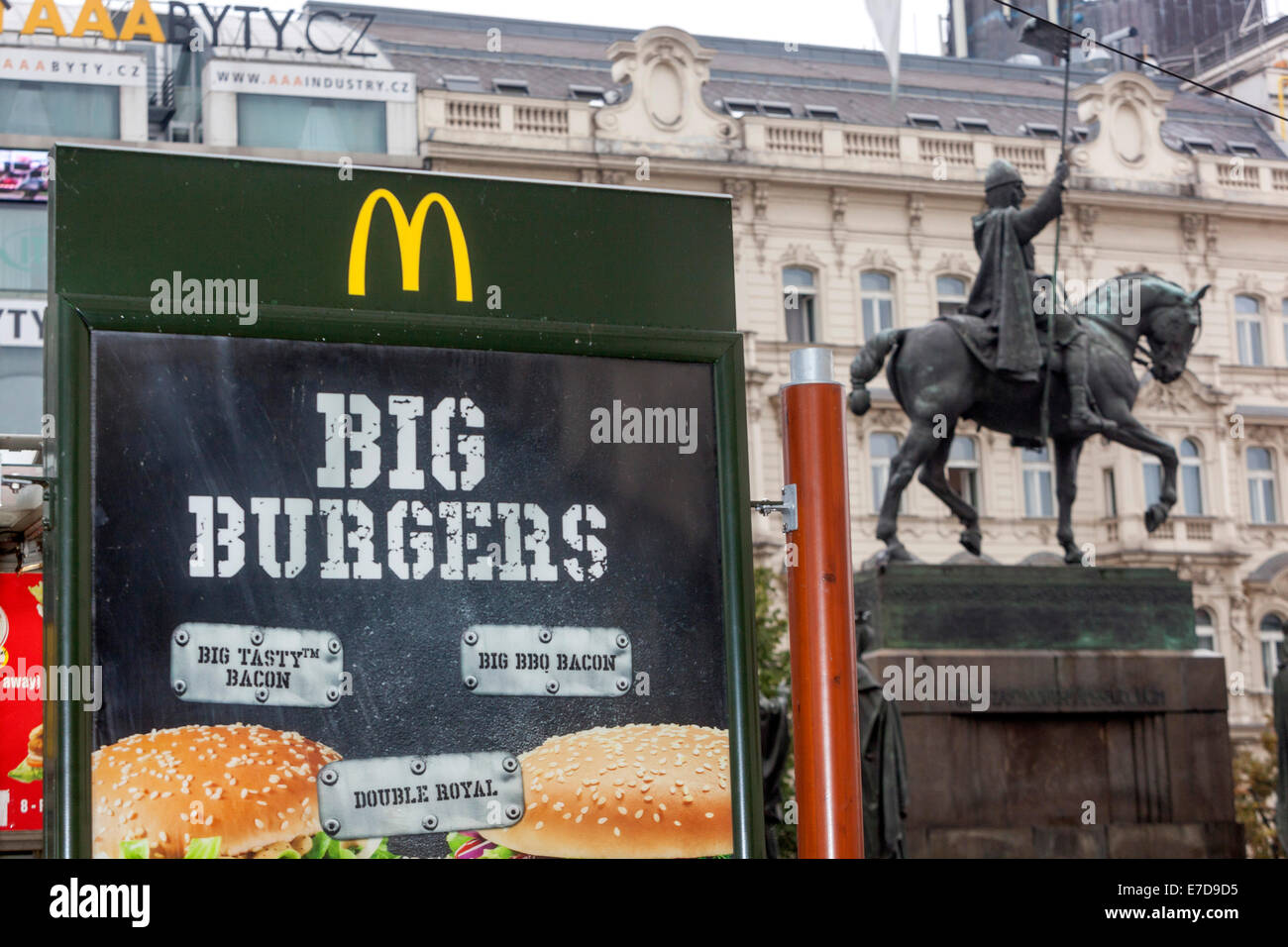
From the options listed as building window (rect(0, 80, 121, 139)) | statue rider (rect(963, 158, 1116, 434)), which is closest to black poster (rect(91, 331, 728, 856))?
statue rider (rect(963, 158, 1116, 434))

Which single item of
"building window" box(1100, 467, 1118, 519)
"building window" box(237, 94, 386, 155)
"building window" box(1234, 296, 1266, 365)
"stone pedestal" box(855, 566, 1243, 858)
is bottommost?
"stone pedestal" box(855, 566, 1243, 858)

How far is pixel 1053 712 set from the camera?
14.4 metres

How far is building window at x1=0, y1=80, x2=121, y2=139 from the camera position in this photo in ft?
129

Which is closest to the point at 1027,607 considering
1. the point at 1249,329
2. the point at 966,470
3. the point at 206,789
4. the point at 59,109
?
the point at 206,789

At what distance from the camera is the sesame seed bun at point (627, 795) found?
8.52 ft

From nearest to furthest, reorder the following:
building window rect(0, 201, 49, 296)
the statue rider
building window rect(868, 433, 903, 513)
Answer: the statue rider
building window rect(0, 201, 49, 296)
building window rect(868, 433, 903, 513)

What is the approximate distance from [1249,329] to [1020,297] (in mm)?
31763

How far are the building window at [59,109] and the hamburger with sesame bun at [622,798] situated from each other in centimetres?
3845

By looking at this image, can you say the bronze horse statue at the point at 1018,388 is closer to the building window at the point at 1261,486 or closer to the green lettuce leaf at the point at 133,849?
the green lettuce leaf at the point at 133,849

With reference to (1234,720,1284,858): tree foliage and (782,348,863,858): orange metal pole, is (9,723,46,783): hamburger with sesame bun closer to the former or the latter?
(782,348,863,858): orange metal pole

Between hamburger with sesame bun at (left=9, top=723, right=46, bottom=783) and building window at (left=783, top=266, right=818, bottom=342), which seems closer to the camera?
hamburger with sesame bun at (left=9, top=723, right=46, bottom=783)

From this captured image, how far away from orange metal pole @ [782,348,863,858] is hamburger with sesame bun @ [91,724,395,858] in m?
0.55

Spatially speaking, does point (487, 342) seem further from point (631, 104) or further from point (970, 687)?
point (631, 104)

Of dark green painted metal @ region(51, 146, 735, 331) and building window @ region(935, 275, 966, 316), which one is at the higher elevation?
building window @ region(935, 275, 966, 316)
